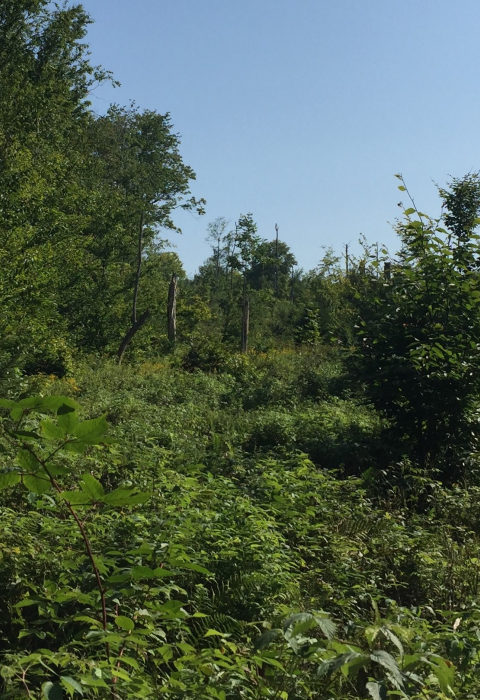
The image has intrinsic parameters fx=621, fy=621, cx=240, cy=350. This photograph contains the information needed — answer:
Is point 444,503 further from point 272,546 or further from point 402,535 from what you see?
point 272,546

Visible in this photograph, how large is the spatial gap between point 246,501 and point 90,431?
10.8 feet

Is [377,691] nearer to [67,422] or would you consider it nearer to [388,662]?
[388,662]

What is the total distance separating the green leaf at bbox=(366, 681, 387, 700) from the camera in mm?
1651

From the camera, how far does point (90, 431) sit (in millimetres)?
1599

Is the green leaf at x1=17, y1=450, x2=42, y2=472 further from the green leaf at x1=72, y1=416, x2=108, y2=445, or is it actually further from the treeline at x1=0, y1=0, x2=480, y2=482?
the treeline at x1=0, y1=0, x2=480, y2=482

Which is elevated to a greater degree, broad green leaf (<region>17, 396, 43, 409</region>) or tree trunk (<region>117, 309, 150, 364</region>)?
tree trunk (<region>117, 309, 150, 364</region>)

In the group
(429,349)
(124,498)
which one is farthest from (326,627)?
(429,349)

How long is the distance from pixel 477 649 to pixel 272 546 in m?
1.45

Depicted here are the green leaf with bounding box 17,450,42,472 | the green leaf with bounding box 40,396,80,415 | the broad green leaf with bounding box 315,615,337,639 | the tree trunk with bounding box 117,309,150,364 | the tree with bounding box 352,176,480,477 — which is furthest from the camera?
the tree trunk with bounding box 117,309,150,364

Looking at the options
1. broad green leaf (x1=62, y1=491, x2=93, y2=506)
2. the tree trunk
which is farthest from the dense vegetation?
the tree trunk

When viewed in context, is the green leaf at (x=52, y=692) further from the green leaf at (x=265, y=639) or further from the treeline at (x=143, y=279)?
the treeline at (x=143, y=279)

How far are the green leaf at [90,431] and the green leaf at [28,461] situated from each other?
0.18m

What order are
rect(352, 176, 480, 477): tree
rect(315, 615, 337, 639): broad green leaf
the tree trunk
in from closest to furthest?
rect(315, 615, 337, 639): broad green leaf
rect(352, 176, 480, 477): tree
the tree trunk

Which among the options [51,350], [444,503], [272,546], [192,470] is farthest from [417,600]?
[51,350]
